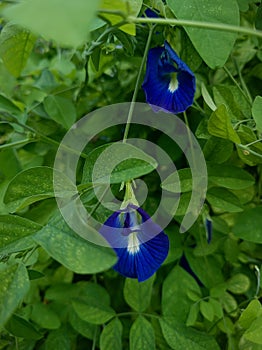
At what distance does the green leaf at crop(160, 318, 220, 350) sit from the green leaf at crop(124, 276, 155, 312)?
0.17 feet

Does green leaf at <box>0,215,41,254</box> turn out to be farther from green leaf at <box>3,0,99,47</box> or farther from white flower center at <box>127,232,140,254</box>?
green leaf at <box>3,0,99,47</box>

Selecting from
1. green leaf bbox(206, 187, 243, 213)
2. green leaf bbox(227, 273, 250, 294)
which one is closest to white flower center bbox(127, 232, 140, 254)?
green leaf bbox(206, 187, 243, 213)

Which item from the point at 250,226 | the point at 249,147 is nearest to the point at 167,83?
the point at 249,147

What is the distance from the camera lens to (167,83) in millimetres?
870

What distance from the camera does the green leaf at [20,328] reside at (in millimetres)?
792

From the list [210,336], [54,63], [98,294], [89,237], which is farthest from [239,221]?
[54,63]

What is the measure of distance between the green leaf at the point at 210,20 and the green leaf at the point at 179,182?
0.56ft

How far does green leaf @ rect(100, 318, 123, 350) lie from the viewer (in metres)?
0.85

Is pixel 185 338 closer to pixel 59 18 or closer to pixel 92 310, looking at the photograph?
pixel 92 310

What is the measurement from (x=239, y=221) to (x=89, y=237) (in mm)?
413

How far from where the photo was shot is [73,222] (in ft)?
1.97

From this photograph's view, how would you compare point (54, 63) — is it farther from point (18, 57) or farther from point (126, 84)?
point (18, 57)

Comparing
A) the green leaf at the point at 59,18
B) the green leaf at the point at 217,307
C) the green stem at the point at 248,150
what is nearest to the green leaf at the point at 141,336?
the green leaf at the point at 217,307

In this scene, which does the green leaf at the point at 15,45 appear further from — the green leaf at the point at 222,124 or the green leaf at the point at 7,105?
the green leaf at the point at 222,124
